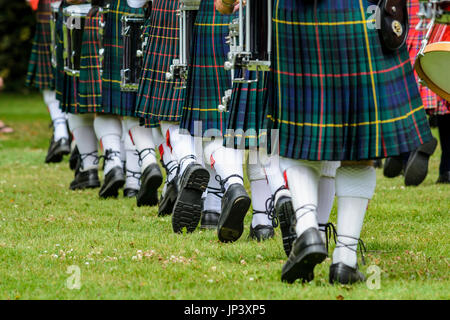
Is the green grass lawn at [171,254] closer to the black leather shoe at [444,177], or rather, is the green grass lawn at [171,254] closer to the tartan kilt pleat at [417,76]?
the black leather shoe at [444,177]

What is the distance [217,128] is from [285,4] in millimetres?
1137

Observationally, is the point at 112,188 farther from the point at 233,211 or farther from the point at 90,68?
the point at 233,211

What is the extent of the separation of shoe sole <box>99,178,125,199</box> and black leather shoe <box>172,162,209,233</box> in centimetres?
134

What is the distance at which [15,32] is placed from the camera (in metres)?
16.0

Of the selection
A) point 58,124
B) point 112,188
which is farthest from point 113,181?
point 58,124

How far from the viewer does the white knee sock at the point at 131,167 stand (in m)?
5.30

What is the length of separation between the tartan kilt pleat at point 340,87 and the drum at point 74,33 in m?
2.91

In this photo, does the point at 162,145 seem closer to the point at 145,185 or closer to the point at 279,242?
the point at 145,185

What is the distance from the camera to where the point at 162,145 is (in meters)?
4.68

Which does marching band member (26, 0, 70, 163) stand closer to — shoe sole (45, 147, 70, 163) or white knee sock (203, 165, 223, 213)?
shoe sole (45, 147, 70, 163)

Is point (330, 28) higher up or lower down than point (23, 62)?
higher up

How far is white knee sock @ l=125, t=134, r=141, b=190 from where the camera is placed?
17.4 feet
